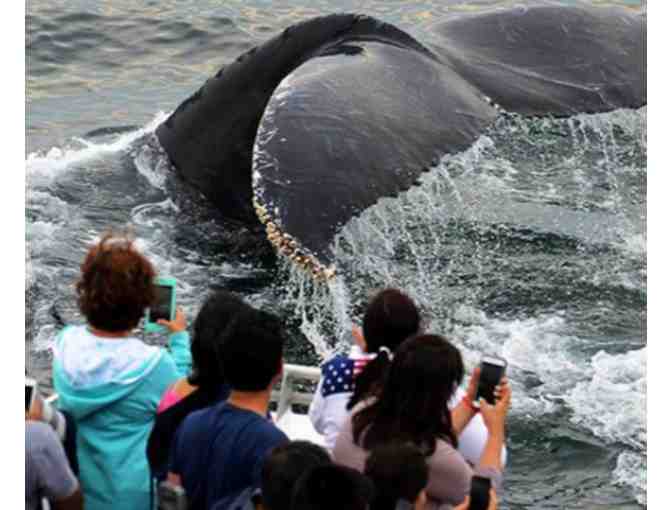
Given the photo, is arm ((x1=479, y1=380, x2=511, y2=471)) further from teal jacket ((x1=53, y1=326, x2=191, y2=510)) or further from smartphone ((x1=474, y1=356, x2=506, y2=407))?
teal jacket ((x1=53, y1=326, x2=191, y2=510))

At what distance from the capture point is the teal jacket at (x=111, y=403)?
4629 millimetres

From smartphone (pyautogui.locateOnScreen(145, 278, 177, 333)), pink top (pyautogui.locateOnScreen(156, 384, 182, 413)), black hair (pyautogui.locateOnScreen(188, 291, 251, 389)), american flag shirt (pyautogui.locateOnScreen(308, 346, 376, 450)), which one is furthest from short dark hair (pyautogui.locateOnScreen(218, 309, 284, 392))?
smartphone (pyautogui.locateOnScreen(145, 278, 177, 333))

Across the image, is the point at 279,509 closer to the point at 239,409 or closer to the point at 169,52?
the point at 239,409

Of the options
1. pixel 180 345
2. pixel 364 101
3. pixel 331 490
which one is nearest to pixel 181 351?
pixel 180 345

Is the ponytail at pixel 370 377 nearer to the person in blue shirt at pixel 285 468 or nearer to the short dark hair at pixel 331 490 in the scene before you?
the person in blue shirt at pixel 285 468

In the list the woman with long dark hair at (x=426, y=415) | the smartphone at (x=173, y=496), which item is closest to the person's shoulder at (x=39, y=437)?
the smartphone at (x=173, y=496)

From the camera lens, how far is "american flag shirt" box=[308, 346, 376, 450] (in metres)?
4.81

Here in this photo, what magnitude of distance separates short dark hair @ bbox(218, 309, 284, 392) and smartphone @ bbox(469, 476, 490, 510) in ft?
2.38

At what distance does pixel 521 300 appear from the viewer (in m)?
8.21

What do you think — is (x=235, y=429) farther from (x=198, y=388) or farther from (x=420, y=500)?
(x=420, y=500)

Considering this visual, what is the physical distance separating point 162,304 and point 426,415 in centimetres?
116

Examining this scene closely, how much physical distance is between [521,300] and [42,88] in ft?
29.6

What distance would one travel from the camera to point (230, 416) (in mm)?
4281

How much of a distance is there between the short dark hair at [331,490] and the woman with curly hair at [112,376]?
46.6 inches
